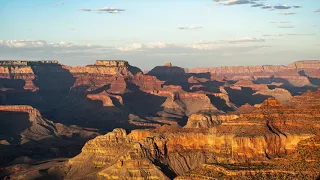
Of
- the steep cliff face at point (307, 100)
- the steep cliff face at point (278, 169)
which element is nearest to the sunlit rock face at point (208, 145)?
the steep cliff face at point (307, 100)

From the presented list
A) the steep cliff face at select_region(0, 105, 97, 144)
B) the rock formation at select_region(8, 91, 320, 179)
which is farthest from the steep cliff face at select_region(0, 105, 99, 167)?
the rock formation at select_region(8, 91, 320, 179)

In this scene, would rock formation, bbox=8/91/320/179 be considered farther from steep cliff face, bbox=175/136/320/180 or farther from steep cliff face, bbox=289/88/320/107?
steep cliff face, bbox=175/136/320/180

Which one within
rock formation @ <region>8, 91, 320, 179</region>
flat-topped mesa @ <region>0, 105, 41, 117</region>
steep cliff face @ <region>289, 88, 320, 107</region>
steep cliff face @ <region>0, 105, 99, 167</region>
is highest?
steep cliff face @ <region>289, 88, 320, 107</region>

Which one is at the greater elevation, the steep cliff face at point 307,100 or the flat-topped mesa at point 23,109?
the steep cliff face at point 307,100

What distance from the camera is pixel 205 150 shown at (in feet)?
278

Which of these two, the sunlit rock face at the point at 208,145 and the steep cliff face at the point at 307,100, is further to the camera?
the steep cliff face at the point at 307,100

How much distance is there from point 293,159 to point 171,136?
38.6 m

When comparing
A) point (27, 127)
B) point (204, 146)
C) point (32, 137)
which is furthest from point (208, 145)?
point (27, 127)

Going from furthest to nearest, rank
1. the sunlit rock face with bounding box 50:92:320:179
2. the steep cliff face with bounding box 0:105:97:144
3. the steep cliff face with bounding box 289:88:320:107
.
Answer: the steep cliff face with bounding box 0:105:97:144
the steep cliff face with bounding box 289:88:320:107
the sunlit rock face with bounding box 50:92:320:179

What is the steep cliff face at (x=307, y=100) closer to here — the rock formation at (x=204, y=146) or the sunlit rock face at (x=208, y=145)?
the sunlit rock face at (x=208, y=145)

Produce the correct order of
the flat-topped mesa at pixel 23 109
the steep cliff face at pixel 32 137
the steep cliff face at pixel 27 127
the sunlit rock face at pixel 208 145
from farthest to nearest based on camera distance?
1. the flat-topped mesa at pixel 23 109
2. the steep cliff face at pixel 27 127
3. the steep cliff face at pixel 32 137
4. the sunlit rock face at pixel 208 145

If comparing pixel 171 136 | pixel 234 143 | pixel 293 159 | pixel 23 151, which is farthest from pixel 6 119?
pixel 293 159

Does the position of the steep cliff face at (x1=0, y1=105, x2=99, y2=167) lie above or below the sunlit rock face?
below

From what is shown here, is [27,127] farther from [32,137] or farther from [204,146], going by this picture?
[204,146]
